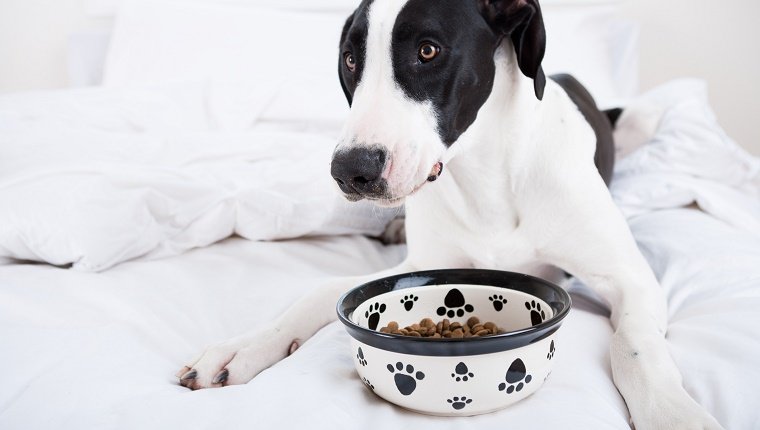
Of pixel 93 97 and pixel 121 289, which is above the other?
pixel 93 97

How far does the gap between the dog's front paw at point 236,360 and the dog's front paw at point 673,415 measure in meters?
0.57

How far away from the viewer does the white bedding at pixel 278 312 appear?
82 cm

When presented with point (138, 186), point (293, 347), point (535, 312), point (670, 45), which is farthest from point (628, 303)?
point (670, 45)

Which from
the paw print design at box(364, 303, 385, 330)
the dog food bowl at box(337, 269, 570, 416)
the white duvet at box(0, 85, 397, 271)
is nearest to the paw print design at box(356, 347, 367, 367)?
the dog food bowl at box(337, 269, 570, 416)

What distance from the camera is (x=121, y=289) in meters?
1.29

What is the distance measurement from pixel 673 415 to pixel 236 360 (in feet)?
2.12

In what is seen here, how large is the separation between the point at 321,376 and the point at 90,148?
1.08 metres

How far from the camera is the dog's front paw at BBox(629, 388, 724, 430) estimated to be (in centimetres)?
81

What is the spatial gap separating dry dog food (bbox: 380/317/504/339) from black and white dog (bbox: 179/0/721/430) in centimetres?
19

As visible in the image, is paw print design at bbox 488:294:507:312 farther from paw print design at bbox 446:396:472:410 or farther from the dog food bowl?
paw print design at bbox 446:396:472:410

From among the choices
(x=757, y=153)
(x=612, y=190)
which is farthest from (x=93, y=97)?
(x=757, y=153)

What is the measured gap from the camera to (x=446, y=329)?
3.30ft

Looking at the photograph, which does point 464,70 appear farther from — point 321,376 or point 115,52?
point 115,52

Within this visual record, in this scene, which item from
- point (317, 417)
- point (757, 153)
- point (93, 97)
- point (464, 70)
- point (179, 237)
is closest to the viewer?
point (317, 417)
